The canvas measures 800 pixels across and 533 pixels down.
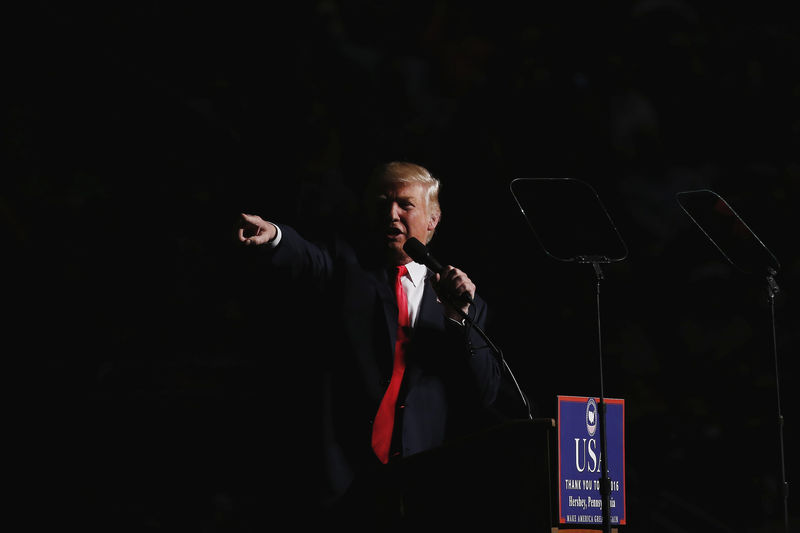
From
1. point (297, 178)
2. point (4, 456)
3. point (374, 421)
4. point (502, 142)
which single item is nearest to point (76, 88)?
point (297, 178)

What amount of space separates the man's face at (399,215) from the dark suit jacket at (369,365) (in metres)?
0.12

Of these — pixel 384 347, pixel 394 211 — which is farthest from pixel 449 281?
pixel 394 211

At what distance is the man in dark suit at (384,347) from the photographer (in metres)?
2.33

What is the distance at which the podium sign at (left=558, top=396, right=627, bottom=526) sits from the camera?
2.15 meters

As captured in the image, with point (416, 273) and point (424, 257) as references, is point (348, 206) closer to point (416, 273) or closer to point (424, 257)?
point (416, 273)

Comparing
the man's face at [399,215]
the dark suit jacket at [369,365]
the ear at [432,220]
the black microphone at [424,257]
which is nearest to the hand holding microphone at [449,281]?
the black microphone at [424,257]

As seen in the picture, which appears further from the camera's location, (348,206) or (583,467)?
(348,206)

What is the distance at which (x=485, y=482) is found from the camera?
1.83 m

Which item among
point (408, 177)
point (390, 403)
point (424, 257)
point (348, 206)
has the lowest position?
point (390, 403)

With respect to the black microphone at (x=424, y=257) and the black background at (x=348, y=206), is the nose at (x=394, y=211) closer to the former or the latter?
the black microphone at (x=424, y=257)

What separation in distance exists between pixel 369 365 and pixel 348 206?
2.32 meters

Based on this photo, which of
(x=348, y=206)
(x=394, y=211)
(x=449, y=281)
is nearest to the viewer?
(x=449, y=281)

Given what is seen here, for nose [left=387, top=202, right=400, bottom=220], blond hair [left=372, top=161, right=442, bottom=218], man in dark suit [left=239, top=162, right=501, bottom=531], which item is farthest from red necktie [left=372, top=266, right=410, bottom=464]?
blond hair [left=372, top=161, right=442, bottom=218]

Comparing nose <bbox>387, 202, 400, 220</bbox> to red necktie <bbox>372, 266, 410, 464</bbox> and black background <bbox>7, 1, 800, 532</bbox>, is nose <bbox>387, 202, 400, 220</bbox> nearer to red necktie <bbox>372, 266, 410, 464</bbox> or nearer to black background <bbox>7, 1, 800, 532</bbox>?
red necktie <bbox>372, 266, 410, 464</bbox>
